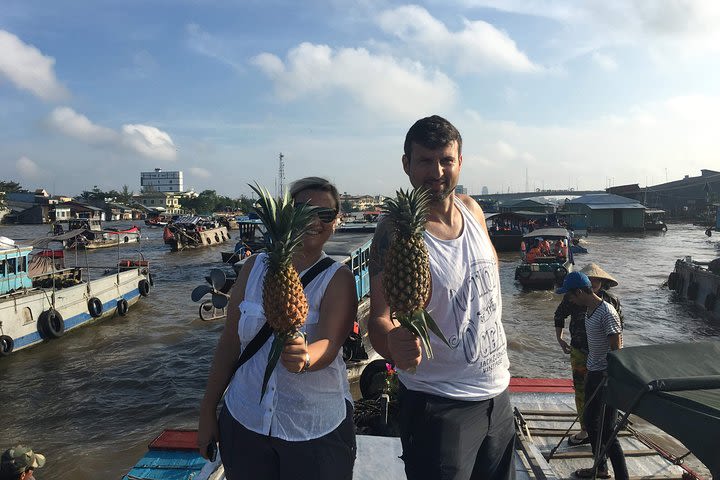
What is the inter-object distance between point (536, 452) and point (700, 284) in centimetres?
1906

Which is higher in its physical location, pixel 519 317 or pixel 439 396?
pixel 439 396

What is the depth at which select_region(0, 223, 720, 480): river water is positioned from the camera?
9.62m

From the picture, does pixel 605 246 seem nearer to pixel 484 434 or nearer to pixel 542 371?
pixel 542 371

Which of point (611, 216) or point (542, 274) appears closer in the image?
point (542, 274)

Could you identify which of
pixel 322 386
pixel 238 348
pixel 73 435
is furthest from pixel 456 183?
pixel 73 435

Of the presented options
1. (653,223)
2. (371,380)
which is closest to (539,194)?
(653,223)

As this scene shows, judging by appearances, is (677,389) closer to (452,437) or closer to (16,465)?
(452,437)

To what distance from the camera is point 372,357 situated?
1169cm

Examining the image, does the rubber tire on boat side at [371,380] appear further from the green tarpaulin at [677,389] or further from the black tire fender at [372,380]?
the green tarpaulin at [677,389]

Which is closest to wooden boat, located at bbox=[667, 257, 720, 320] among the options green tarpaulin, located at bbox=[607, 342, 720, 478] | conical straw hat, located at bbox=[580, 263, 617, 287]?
conical straw hat, located at bbox=[580, 263, 617, 287]

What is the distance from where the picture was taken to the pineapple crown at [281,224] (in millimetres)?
1919

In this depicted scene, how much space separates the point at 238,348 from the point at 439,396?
1.05 m

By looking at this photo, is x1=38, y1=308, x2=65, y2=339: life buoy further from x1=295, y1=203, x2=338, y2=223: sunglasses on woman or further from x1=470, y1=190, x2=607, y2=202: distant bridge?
x1=470, y1=190, x2=607, y2=202: distant bridge

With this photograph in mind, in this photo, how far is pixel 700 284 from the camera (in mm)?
19312
